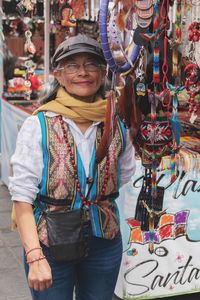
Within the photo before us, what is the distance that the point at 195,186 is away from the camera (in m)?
3.44

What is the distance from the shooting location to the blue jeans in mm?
2129

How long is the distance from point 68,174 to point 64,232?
21cm

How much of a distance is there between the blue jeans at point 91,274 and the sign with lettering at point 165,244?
1073 millimetres

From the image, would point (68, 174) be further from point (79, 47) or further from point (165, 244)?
point (165, 244)

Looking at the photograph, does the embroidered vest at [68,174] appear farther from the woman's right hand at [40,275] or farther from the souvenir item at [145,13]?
the souvenir item at [145,13]

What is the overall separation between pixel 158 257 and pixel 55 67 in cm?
165

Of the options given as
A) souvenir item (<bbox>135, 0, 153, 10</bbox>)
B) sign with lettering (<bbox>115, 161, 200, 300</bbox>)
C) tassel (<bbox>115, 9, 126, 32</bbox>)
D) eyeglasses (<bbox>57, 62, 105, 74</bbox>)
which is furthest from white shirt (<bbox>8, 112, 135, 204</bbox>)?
sign with lettering (<bbox>115, 161, 200, 300</bbox>)

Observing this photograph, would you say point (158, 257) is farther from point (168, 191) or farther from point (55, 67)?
point (55, 67)

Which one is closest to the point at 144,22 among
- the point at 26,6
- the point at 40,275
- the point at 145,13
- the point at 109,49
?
the point at 145,13

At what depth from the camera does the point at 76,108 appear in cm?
209

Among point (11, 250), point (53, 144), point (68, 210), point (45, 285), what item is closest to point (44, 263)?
point (45, 285)

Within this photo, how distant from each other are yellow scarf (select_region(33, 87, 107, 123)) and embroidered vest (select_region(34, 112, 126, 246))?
0.13ft

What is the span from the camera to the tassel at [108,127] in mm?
2014

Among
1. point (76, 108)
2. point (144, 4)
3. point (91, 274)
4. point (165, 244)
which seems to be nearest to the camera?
point (144, 4)
